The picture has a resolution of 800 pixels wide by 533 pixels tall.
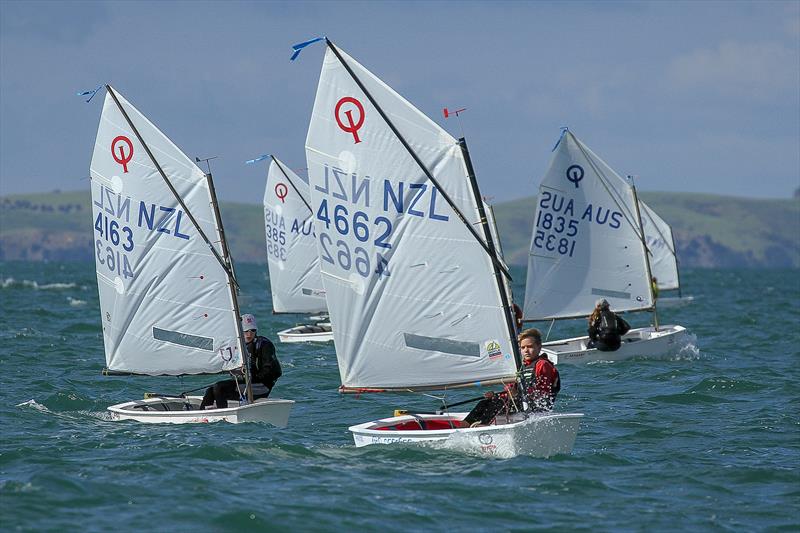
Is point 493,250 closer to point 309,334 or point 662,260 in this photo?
point 309,334

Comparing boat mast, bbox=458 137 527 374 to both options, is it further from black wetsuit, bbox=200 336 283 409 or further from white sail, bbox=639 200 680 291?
white sail, bbox=639 200 680 291

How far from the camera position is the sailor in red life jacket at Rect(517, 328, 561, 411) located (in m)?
16.9

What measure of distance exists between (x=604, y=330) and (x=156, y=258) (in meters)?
14.3

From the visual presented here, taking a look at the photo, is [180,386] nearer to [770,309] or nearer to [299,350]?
[299,350]

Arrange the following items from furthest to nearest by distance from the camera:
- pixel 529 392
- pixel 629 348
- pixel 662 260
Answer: pixel 662 260, pixel 629 348, pixel 529 392

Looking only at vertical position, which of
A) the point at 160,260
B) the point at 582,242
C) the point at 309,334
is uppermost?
the point at 582,242

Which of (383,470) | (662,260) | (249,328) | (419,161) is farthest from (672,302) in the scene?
(383,470)

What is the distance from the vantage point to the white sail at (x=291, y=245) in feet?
135

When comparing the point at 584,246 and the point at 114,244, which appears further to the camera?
the point at 584,246

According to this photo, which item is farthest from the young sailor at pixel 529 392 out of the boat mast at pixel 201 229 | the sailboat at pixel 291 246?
the sailboat at pixel 291 246

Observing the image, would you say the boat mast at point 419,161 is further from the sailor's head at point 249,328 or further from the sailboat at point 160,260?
the sailor's head at point 249,328

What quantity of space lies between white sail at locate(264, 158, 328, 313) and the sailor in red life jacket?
952 inches

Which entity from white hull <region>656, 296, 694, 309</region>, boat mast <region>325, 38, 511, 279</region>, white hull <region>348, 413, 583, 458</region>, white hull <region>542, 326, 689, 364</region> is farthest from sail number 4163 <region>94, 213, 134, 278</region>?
white hull <region>656, 296, 694, 309</region>

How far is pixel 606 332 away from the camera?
3122 centimetres
